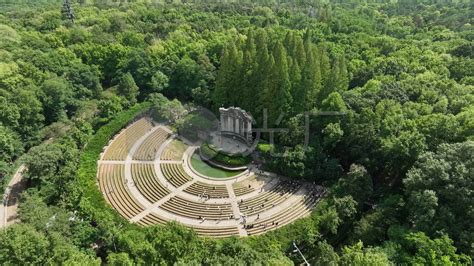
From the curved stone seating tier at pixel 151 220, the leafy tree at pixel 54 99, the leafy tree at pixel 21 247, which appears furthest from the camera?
the leafy tree at pixel 54 99

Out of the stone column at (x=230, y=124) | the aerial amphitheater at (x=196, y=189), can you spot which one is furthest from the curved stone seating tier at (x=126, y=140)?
the stone column at (x=230, y=124)

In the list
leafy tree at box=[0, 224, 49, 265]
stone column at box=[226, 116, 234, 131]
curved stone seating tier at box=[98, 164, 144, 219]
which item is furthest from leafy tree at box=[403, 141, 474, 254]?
leafy tree at box=[0, 224, 49, 265]

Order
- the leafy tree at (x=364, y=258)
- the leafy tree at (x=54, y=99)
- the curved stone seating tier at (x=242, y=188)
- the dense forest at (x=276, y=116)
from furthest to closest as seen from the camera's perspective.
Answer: the leafy tree at (x=54, y=99) → the curved stone seating tier at (x=242, y=188) → the dense forest at (x=276, y=116) → the leafy tree at (x=364, y=258)

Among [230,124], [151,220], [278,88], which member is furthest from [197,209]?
[278,88]

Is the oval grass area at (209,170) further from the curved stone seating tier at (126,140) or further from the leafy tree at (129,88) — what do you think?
the leafy tree at (129,88)

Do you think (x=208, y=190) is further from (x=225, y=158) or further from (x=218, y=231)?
(x=218, y=231)

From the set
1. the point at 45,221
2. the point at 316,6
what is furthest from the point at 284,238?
the point at 316,6

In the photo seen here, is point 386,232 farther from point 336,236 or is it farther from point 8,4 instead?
point 8,4
